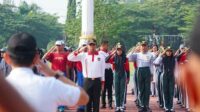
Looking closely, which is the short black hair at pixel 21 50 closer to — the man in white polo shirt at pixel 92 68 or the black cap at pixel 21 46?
the black cap at pixel 21 46

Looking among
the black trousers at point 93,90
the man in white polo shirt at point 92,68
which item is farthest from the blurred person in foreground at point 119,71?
the black trousers at point 93,90

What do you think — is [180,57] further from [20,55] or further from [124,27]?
[124,27]

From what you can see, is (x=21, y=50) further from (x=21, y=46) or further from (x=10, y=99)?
(x=10, y=99)

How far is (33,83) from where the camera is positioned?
2578 millimetres

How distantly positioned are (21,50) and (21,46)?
0.07ft

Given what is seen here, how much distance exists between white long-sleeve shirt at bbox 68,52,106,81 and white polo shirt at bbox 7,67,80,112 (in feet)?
26.6

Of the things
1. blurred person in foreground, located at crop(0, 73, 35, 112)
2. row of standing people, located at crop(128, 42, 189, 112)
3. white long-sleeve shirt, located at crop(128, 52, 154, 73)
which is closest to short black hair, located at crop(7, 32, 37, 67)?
blurred person in foreground, located at crop(0, 73, 35, 112)

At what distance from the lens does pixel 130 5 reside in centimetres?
5756

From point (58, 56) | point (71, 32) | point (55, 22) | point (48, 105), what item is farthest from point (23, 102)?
point (55, 22)

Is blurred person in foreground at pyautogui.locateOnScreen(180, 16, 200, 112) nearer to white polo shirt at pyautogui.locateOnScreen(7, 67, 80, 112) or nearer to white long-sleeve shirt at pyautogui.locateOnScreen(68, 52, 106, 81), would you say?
white polo shirt at pyautogui.locateOnScreen(7, 67, 80, 112)

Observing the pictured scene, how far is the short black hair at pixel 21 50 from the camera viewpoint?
259cm

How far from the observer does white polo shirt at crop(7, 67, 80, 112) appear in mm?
2553

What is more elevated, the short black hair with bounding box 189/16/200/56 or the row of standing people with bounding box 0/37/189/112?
the short black hair with bounding box 189/16/200/56

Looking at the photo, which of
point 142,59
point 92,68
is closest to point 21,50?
point 92,68
